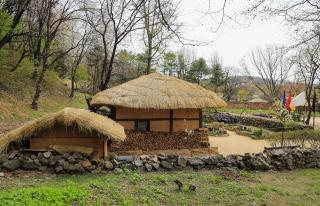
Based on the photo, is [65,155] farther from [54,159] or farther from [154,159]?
[154,159]

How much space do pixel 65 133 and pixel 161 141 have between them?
4.68 m

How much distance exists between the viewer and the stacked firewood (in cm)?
1233

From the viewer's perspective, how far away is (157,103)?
12.4 meters

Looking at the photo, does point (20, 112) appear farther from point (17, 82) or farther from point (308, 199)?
point (308, 199)

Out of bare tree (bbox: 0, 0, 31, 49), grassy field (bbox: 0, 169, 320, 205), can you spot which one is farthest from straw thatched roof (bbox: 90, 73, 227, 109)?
bare tree (bbox: 0, 0, 31, 49)

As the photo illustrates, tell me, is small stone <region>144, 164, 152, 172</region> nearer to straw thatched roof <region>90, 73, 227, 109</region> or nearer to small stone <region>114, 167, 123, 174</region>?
small stone <region>114, 167, 123, 174</region>

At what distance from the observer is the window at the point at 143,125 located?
13.0 meters

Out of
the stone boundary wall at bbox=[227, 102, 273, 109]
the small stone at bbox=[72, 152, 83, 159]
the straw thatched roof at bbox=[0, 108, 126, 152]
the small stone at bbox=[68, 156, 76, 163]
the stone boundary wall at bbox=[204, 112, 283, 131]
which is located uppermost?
the stone boundary wall at bbox=[227, 102, 273, 109]

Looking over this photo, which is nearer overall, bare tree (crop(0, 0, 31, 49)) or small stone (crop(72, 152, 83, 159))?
small stone (crop(72, 152, 83, 159))

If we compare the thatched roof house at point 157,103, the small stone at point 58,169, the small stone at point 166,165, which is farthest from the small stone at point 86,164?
the thatched roof house at point 157,103

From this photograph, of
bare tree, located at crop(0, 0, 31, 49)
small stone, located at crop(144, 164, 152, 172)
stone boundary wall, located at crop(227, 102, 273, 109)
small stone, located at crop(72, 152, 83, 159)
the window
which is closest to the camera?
small stone, located at crop(72, 152, 83, 159)

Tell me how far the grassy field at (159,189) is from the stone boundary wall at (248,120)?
1399 centimetres

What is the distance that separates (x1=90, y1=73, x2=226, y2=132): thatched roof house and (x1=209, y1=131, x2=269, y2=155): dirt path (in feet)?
7.87

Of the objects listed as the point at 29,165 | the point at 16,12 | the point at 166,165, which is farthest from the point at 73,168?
the point at 16,12
